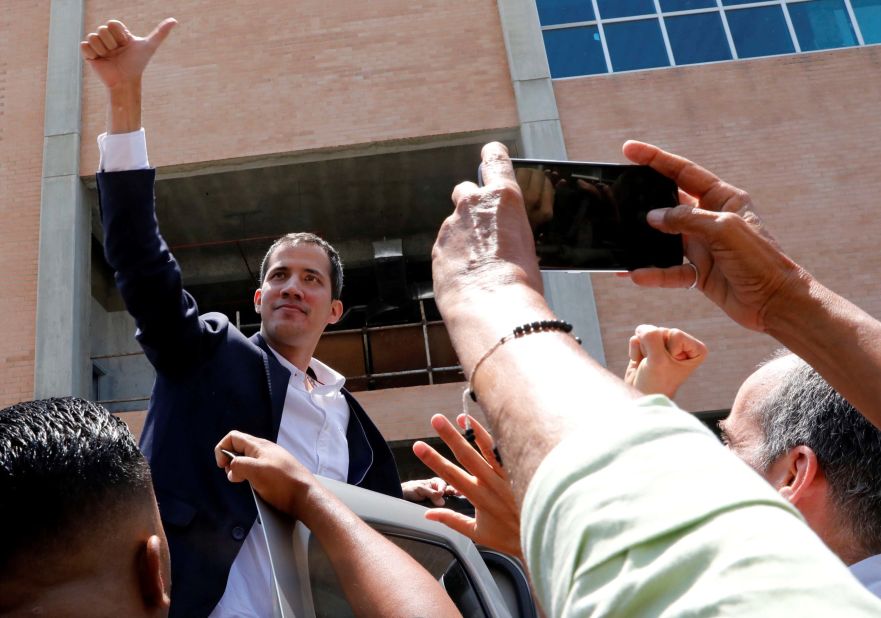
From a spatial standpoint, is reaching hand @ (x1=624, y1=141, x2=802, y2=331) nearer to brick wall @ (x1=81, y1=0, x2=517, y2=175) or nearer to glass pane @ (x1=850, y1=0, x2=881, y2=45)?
brick wall @ (x1=81, y1=0, x2=517, y2=175)

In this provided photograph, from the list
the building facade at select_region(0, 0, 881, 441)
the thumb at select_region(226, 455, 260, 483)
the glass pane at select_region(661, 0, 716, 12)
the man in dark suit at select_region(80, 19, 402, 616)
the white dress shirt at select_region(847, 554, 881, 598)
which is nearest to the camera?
→ the white dress shirt at select_region(847, 554, 881, 598)

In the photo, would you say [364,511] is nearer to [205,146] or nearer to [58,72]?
[205,146]

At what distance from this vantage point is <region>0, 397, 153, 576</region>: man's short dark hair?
131cm

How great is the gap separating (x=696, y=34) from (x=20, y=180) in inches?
413

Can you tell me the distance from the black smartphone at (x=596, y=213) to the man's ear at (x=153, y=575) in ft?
2.82

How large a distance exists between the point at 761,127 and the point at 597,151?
2.46 meters

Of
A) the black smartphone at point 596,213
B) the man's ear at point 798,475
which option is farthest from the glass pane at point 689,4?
the black smartphone at point 596,213

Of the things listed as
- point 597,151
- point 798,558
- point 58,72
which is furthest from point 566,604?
point 58,72

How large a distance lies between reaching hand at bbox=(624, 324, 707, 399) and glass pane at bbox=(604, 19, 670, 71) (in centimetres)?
1115

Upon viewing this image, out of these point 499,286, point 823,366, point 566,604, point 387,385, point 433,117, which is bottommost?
point 566,604

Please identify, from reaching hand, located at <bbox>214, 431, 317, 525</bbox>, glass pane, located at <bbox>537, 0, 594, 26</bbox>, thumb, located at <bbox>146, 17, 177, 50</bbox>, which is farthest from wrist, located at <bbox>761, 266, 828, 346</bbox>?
glass pane, located at <bbox>537, 0, 594, 26</bbox>

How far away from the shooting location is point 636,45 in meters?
12.4

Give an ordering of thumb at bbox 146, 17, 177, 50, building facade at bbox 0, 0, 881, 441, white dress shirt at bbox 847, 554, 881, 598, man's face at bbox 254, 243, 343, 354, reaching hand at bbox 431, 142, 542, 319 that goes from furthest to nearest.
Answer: building facade at bbox 0, 0, 881, 441, man's face at bbox 254, 243, 343, 354, thumb at bbox 146, 17, 177, 50, white dress shirt at bbox 847, 554, 881, 598, reaching hand at bbox 431, 142, 542, 319

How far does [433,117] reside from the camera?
11945 millimetres
